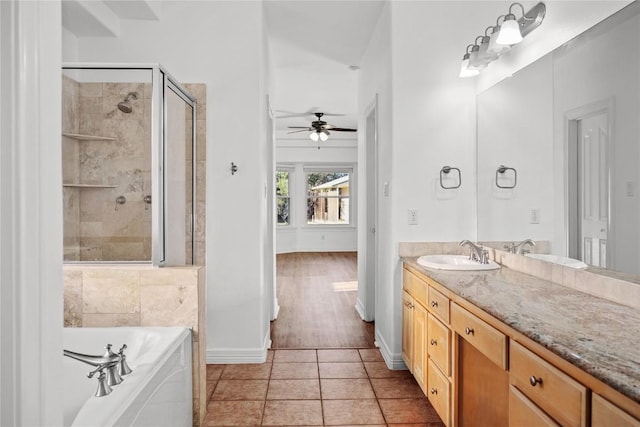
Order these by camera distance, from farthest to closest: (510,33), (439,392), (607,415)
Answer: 1. (510,33)
2. (439,392)
3. (607,415)

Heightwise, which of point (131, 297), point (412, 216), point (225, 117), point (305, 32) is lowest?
point (131, 297)

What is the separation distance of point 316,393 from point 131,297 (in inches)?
50.3

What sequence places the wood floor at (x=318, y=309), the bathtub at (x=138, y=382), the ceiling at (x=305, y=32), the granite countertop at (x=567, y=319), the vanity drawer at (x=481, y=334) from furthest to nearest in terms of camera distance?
the wood floor at (x=318, y=309)
the ceiling at (x=305, y=32)
the vanity drawer at (x=481, y=334)
the bathtub at (x=138, y=382)
the granite countertop at (x=567, y=319)

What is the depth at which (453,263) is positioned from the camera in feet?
9.57

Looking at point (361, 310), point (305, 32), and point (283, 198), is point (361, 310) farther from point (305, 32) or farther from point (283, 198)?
point (283, 198)

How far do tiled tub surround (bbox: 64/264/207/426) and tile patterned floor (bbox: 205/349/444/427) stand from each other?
0.68m

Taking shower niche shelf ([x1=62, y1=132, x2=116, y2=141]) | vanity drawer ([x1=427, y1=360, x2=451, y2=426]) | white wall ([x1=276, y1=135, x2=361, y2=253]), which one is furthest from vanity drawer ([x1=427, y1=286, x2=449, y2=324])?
white wall ([x1=276, y1=135, x2=361, y2=253])

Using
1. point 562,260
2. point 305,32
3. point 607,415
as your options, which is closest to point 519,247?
point 562,260

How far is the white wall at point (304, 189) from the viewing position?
9797 millimetres

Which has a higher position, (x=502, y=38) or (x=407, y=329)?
(x=502, y=38)

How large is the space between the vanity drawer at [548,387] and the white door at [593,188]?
780 mm

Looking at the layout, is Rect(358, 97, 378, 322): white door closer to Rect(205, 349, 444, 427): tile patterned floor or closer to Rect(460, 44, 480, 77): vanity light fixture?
Rect(205, 349, 444, 427): tile patterned floor

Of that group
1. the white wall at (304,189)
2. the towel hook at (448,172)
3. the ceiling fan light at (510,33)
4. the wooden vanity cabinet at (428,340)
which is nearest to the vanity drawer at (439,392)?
the wooden vanity cabinet at (428,340)

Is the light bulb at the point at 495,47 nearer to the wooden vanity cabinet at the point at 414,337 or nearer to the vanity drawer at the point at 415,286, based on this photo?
the vanity drawer at the point at 415,286
